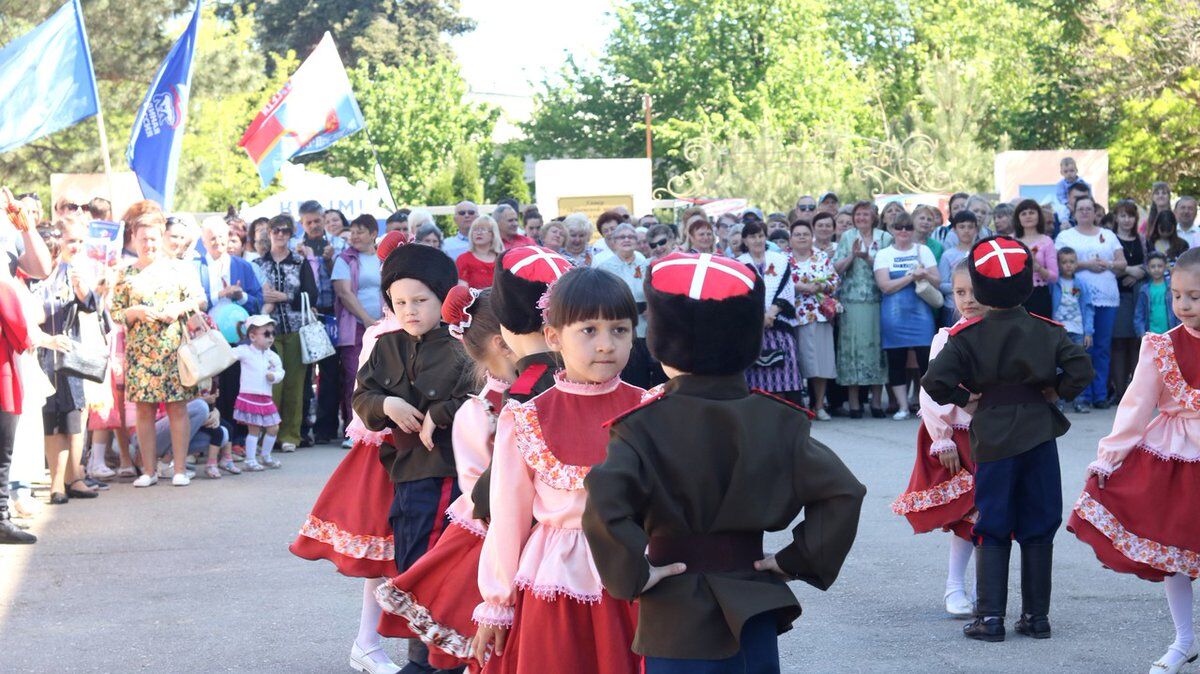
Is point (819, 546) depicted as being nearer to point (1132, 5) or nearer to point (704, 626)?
point (704, 626)

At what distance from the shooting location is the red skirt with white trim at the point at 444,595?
452 centimetres

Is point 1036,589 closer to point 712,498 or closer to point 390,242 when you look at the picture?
point 390,242

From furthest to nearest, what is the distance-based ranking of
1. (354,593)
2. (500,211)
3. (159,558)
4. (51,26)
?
1. (51,26)
2. (500,211)
3. (159,558)
4. (354,593)

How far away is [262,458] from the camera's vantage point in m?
11.5

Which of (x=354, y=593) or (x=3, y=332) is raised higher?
(x=3, y=332)

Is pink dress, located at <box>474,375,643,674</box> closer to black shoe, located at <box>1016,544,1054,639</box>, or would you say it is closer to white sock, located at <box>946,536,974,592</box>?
black shoe, located at <box>1016,544,1054,639</box>

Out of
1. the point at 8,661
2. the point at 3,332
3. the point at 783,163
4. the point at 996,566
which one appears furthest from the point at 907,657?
the point at 783,163

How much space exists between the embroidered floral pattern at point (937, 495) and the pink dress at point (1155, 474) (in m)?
0.73

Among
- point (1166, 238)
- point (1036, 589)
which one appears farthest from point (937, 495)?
point (1166, 238)

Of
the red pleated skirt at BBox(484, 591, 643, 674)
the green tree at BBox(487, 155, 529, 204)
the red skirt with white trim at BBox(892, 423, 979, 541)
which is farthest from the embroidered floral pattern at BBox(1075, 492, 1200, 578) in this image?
the green tree at BBox(487, 155, 529, 204)

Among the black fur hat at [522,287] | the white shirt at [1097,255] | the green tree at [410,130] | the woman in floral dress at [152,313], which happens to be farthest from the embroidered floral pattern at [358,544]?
the green tree at [410,130]

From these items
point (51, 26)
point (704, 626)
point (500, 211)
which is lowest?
point (704, 626)

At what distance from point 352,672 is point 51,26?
396 inches

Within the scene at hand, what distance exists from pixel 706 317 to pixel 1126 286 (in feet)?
38.3
